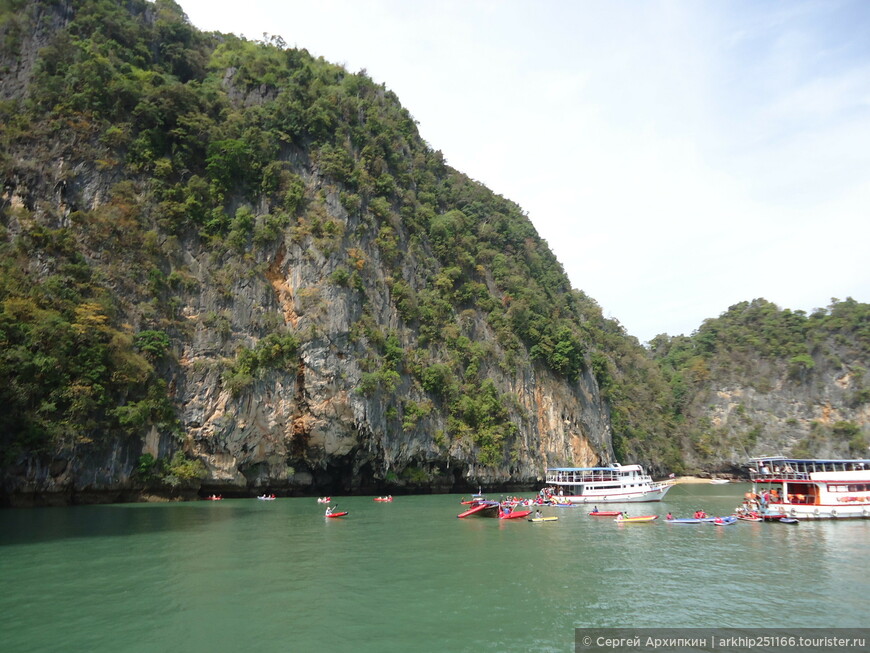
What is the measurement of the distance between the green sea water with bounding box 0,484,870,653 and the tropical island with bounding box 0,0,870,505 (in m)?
7.36

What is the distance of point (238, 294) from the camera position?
36406mm

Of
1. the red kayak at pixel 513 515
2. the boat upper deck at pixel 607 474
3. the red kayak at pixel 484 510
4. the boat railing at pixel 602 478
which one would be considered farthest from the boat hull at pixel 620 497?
the red kayak at pixel 484 510

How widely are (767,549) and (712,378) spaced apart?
6414cm

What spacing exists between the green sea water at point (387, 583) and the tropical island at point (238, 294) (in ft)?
24.1

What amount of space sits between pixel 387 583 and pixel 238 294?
89.1ft

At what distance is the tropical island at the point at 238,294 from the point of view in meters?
28.7

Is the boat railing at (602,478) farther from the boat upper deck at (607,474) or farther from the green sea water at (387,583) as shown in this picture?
the green sea water at (387,583)

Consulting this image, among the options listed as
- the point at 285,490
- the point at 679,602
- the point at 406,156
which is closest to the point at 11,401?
the point at 285,490

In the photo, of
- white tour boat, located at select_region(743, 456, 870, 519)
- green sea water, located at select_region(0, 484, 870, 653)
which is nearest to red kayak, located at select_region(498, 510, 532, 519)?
green sea water, located at select_region(0, 484, 870, 653)

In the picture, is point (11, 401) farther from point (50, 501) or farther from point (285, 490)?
point (285, 490)

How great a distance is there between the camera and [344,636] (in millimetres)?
10258

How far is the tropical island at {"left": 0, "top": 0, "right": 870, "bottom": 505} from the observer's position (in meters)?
28.7

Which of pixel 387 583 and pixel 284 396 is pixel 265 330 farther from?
pixel 387 583

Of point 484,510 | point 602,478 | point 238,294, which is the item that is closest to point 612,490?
point 602,478
